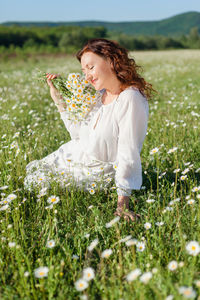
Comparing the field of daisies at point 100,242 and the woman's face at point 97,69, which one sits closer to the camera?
the field of daisies at point 100,242

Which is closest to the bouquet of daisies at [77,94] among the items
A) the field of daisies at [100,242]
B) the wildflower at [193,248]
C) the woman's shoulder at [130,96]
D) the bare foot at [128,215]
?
the woman's shoulder at [130,96]

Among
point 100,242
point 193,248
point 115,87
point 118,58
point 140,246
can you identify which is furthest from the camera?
point 115,87

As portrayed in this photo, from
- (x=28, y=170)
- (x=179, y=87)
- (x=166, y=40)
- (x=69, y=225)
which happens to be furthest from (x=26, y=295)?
(x=166, y=40)

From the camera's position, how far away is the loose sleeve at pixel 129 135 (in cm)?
249

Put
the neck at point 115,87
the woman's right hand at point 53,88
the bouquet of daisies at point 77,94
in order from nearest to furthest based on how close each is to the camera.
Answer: the neck at point 115,87 → the bouquet of daisies at point 77,94 → the woman's right hand at point 53,88

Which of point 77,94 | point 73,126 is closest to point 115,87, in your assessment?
point 77,94

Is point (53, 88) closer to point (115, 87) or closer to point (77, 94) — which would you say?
point (77, 94)

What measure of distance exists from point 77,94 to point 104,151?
618mm

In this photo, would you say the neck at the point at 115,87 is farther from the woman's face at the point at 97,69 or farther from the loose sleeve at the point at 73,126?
the loose sleeve at the point at 73,126

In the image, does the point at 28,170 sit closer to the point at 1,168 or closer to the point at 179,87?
the point at 1,168

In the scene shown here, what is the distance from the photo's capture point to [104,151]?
2.81 metres

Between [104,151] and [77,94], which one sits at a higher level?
[77,94]

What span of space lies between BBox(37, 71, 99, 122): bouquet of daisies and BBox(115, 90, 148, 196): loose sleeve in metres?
0.49

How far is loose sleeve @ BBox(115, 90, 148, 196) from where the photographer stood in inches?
98.1
